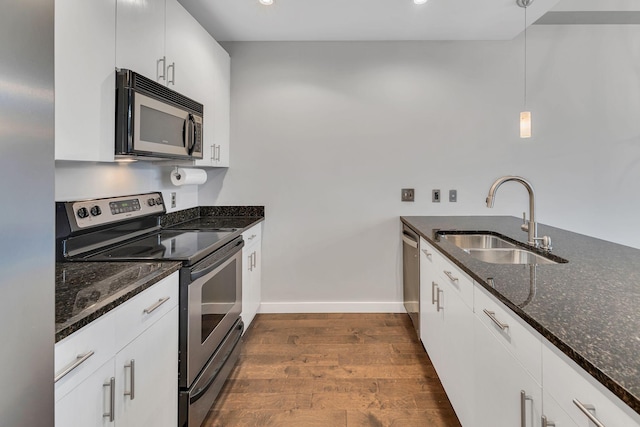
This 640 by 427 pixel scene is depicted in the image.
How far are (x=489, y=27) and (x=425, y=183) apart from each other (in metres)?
1.34

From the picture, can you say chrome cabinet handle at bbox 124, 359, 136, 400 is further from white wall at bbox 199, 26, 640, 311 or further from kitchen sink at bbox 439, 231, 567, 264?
white wall at bbox 199, 26, 640, 311

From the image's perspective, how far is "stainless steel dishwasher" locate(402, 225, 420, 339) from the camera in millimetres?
2693

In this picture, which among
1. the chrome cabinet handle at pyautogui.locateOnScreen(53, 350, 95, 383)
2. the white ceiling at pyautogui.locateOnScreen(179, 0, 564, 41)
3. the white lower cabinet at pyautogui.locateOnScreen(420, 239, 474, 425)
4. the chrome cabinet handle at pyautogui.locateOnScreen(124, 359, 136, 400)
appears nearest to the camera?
the chrome cabinet handle at pyautogui.locateOnScreen(53, 350, 95, 383)

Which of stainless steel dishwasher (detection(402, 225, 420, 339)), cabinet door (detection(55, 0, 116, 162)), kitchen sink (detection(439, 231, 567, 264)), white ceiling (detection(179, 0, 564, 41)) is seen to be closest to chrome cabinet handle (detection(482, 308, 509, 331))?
kitchen sink (detection(439, 231, 567, 264))

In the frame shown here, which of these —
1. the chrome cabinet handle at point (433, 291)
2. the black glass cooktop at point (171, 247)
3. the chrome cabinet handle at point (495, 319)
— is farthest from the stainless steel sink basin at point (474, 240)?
the black glass cooktop at point (171, 247)

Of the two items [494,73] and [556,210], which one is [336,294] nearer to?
[556,210]

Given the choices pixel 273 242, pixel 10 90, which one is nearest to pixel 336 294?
pixel 273 242

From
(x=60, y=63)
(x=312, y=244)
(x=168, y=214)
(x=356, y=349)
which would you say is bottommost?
(x=356, y=349)

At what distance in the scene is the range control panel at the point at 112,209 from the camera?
1.66 meters

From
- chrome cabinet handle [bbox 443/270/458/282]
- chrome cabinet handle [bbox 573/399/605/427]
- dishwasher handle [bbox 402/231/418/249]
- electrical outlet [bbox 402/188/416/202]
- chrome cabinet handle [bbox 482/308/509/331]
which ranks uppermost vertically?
electrical outlet [bbox 402/188/416/202]

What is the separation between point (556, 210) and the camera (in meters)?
3.21

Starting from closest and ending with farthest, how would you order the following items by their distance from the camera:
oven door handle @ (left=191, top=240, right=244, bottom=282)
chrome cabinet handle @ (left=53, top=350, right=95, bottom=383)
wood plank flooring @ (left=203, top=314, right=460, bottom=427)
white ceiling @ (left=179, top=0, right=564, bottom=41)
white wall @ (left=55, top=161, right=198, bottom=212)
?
chrome cabinet handle @ (left=53, top=350, right=95, bottom=383) < oven door handle @ (left=191, top=240, right=244, bottom=282) < white wall @ (left=55, top=161, right=198, bottom=212) < wood plank flooring @ (left=203, top=314, right=460, bottom=427) < white ceiling @ (left=179, top=0, right=564, bottom=41)

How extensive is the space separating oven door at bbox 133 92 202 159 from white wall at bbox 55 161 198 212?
377 millimetres

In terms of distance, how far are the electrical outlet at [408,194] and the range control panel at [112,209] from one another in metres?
2.00
